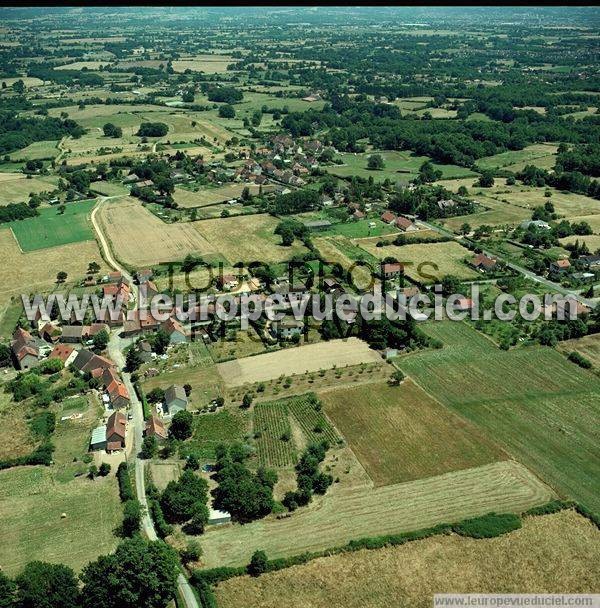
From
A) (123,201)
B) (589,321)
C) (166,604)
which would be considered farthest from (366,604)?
(123,201)

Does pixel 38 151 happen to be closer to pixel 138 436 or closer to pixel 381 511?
pixel 138 436

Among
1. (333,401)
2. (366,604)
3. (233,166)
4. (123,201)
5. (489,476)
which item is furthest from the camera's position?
(233,166)

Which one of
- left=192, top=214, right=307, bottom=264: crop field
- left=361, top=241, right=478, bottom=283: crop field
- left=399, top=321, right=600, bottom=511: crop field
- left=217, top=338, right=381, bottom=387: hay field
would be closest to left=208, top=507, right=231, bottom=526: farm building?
left=217, top=338, right=381, bottom=387: hay field

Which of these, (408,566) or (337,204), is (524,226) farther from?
(408,566)

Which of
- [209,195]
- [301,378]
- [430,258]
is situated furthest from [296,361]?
[209,195]

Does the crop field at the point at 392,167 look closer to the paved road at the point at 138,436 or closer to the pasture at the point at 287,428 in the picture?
the paved road at the point at 138,436

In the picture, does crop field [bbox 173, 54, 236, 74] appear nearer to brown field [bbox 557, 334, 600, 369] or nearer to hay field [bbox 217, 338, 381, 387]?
hay field [bbox 217, 338, 381, 387]
